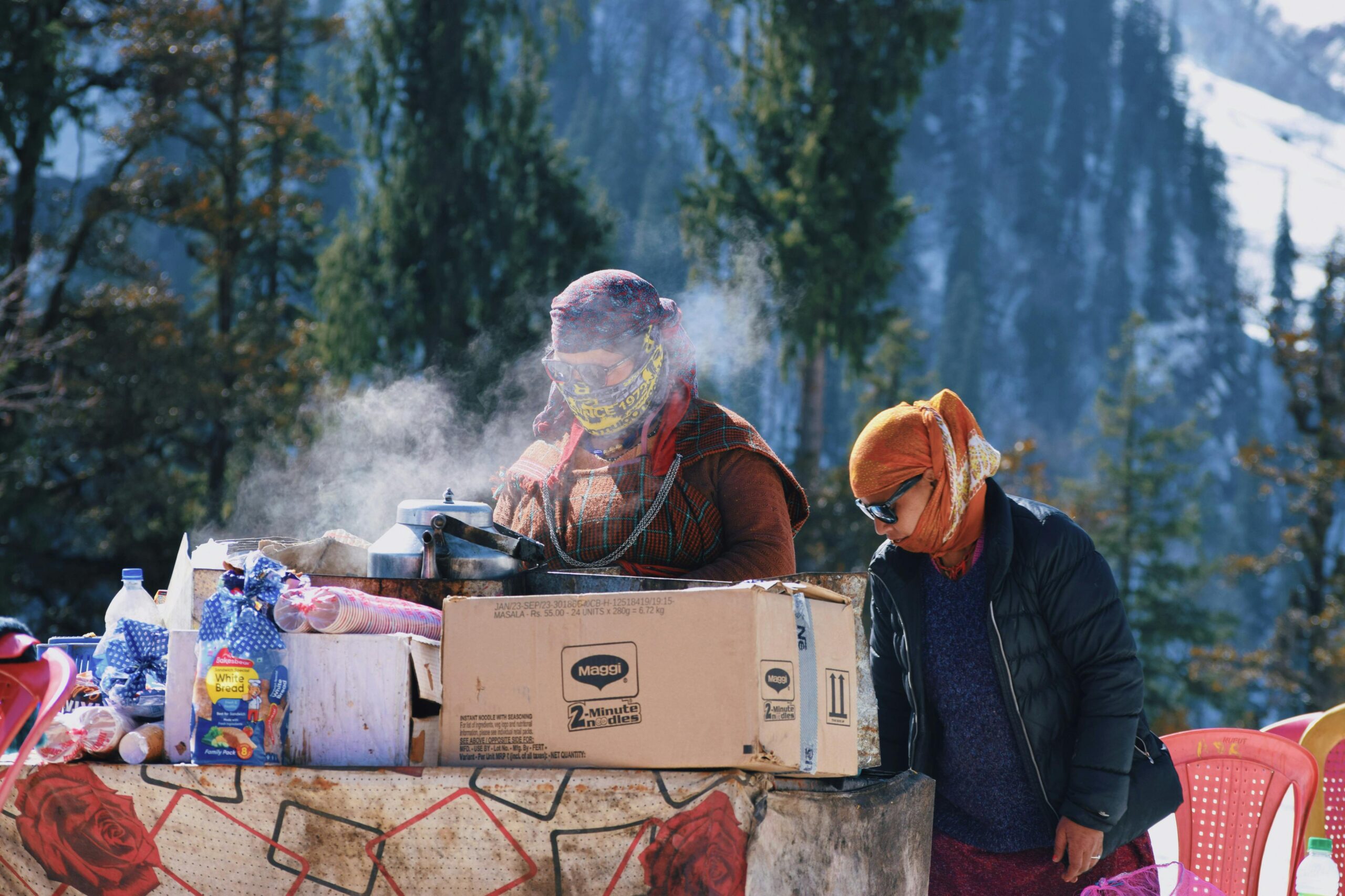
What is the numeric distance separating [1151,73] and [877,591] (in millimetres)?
77834

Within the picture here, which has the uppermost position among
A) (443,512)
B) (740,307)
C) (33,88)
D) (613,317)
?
(33,88)

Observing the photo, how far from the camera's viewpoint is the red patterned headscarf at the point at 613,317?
215 centimetres

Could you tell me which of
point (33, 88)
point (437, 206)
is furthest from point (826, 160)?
point (33, 88)

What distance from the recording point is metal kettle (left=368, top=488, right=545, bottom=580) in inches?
78.2

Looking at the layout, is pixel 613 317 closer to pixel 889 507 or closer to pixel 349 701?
pixel 889 507

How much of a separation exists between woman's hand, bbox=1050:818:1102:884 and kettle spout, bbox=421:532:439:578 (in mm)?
1219

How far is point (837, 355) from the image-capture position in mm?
13570

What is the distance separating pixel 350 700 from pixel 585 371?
31.1 inches

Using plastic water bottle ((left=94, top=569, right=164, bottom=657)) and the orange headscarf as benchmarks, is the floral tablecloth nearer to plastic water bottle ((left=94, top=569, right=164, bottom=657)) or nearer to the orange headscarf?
plastic water bottle ((left=94, top=569, right=164, bottom=657))

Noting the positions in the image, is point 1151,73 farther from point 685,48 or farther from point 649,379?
point 649,379

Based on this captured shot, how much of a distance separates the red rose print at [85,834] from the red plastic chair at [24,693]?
102mm

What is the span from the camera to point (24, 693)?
1.56 metres

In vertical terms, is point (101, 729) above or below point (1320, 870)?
above

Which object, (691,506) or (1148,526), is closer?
(691,506)
